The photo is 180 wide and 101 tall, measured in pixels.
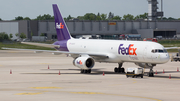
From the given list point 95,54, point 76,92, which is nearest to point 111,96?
point 76,92

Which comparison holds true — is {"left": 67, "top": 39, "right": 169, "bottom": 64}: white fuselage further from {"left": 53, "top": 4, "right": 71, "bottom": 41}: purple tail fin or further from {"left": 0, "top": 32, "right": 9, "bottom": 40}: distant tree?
{"left": 0, "top": 32, "right": 9, "bottom": 40}: distant tree

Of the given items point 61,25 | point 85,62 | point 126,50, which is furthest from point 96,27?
point 126,50

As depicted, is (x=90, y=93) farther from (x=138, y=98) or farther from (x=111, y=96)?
(x=138, y=98)

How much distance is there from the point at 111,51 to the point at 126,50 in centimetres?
259

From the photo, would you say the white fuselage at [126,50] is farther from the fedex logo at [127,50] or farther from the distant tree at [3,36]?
the distant tree at [3,36]

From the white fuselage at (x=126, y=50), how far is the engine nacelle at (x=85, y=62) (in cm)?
200

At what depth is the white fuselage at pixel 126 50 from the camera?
3647 cm

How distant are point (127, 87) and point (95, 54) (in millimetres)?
13627

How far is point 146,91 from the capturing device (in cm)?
2559

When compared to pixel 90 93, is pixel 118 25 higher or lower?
higher

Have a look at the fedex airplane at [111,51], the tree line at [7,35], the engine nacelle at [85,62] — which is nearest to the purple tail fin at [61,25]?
the fedex airplane at [111,51]

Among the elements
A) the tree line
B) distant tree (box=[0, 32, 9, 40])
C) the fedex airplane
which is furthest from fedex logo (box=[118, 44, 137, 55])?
distant tree (box=[0, 32, 9, 40])

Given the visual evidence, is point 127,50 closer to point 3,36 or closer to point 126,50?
point 126,50

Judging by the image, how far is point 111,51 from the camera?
4100cm
